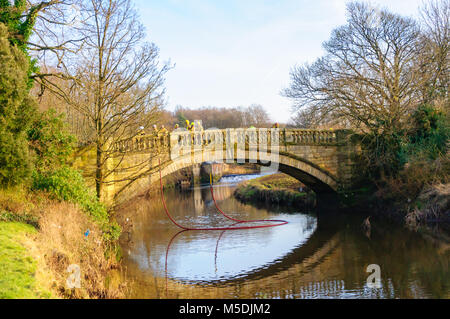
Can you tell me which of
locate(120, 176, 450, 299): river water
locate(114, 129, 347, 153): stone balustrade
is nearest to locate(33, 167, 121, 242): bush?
locate(120, 176, 450, 299): river water

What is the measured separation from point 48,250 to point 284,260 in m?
6.08

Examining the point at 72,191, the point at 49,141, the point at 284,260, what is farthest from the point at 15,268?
the point at 284,260

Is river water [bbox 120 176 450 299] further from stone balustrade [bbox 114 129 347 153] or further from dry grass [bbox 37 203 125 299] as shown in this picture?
stone balustrade [bbox 114 129 347 153]

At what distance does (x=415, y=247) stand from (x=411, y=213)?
320cm

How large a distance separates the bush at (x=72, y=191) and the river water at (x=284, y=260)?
1.27 metres

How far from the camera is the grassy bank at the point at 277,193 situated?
21547mm

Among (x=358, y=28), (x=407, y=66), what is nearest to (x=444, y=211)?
(x=407, y=66)

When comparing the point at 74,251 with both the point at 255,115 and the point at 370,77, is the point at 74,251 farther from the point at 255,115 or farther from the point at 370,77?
the point at 255,115

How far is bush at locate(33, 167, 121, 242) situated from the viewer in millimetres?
10180

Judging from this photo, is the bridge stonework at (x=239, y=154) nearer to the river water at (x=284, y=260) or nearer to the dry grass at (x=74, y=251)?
the river water at (x=284, y=260)

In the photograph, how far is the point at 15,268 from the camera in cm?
628

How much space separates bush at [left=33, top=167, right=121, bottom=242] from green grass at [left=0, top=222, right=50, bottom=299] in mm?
2164

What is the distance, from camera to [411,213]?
1423 cm

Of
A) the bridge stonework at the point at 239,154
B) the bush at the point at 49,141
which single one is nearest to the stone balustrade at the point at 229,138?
the bridge stonework at the point at 239,154
